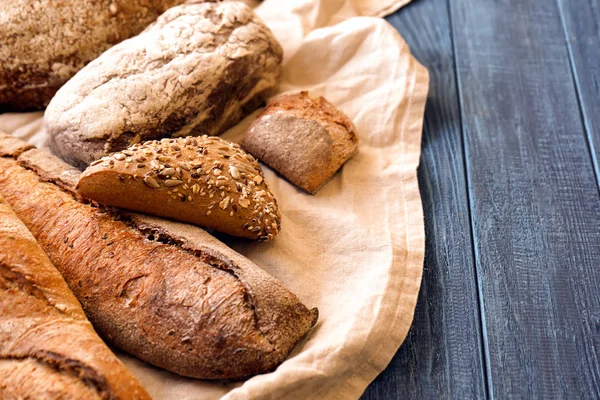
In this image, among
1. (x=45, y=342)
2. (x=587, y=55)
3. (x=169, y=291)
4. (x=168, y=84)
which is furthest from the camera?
(x=587, y=55)

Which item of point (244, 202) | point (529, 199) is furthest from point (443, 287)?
point (244, 202)

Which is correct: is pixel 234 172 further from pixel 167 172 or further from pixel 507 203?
pixel 507 203

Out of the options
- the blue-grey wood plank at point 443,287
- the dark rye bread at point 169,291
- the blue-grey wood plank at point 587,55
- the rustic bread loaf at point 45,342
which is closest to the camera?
the rustic bread loaf at point 45,342

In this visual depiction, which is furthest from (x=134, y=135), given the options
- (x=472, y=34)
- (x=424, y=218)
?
(x=472, y=34)

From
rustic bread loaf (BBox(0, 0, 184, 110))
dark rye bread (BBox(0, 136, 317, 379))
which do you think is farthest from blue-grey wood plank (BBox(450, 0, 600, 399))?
rustic bread loaf (BBox(0, 0, 184, 110))

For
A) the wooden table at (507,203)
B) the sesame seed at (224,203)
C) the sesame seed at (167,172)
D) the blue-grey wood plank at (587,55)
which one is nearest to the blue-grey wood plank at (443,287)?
the wooden table at (507,203)

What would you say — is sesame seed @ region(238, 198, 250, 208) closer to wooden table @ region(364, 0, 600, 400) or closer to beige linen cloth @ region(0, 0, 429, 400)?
beige linen cloth @ region(0, 0, 429, 400)

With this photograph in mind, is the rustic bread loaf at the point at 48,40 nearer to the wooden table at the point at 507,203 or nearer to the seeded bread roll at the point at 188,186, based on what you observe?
the seeded bread roll at the point at 188,186
